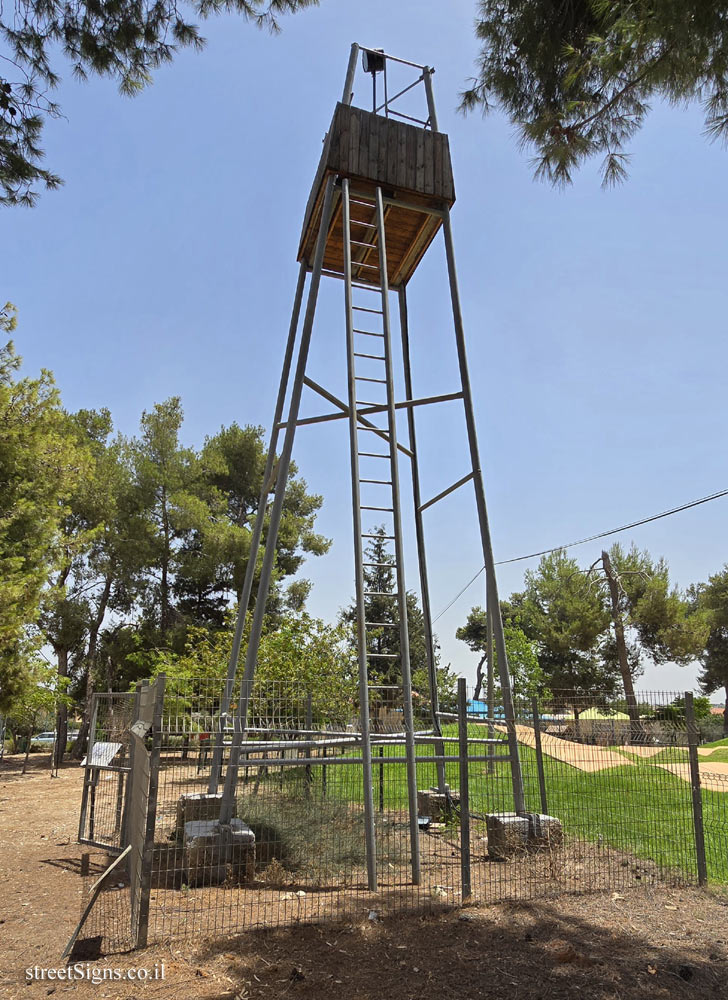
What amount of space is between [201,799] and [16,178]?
5.90 m

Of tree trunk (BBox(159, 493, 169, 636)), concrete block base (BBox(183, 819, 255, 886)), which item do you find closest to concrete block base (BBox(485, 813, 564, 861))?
concrete block base (BBox(183, 819, 255, 886))

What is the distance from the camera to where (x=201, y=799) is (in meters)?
6.84

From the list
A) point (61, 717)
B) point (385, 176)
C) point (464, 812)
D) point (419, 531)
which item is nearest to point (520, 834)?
point (464, 812)

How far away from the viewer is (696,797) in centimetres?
610

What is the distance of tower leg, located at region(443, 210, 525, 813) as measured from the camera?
22.0 feet

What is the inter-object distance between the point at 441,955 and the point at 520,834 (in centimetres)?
239

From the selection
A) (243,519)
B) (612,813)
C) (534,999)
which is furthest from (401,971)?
(243,519)

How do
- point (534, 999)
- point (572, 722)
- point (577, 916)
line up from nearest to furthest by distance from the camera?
point (534, 999)
point (577, 916)
point (572, 722)

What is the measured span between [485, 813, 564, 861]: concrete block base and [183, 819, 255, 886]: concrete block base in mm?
2282

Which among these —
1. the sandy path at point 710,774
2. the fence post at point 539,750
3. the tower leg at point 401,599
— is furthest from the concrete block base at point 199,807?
the sandy path at point 710,774

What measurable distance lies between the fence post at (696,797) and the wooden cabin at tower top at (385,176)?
18.8 feet

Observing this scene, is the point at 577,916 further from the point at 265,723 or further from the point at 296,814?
the point at 265,723

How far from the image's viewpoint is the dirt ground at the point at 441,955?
3.74 metres

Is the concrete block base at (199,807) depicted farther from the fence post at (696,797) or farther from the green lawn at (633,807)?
the fence post at (696,797)
